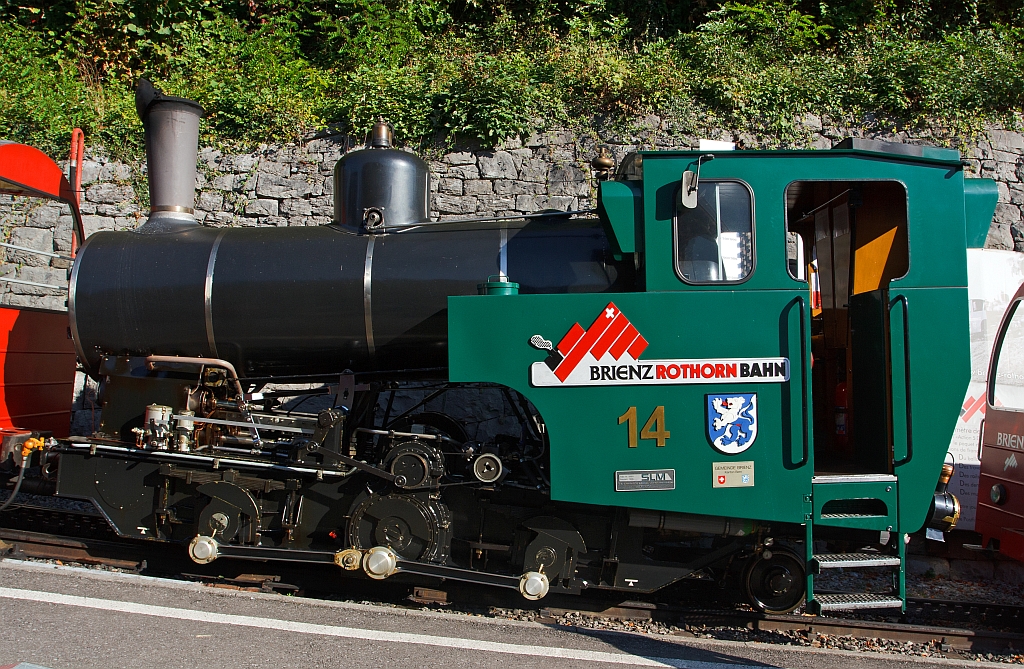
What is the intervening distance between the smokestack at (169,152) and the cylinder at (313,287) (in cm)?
58

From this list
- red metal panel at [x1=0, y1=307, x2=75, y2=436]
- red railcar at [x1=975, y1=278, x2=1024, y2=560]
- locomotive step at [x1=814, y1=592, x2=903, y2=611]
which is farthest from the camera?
red metal panel at [x1=0, y1=307, x2=75, y2=436]

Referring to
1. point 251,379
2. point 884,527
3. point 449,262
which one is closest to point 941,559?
point 884,527

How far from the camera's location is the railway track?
4246 millimetres

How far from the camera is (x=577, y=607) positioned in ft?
14.8

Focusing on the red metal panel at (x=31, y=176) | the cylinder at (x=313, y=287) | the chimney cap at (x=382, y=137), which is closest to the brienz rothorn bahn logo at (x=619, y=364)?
the cylinder at (x=313, y=287)

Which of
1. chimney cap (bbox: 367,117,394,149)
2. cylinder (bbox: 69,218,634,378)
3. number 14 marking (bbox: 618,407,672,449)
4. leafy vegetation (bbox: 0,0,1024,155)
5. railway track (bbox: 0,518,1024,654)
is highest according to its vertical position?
leafy vegetation (bbox: 0,0,1024,155)

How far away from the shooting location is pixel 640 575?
159 inches

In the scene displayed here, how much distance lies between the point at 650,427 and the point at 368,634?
76.3 inches

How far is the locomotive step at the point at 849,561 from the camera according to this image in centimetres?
370

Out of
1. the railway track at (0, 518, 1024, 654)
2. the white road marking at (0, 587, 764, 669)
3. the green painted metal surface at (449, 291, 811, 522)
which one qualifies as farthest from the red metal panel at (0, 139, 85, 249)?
the green painted metal surface at (449, 291, 811, 522)

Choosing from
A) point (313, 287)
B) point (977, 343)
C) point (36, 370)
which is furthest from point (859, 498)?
point (36, 370)

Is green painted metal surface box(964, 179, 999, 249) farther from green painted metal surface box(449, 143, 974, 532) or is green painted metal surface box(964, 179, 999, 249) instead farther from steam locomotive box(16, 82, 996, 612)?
green painted metal surface box(449, 143, 974, 532)

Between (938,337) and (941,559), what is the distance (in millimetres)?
2935

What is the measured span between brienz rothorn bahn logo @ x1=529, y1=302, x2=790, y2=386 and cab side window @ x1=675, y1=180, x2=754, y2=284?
1.48 feet
